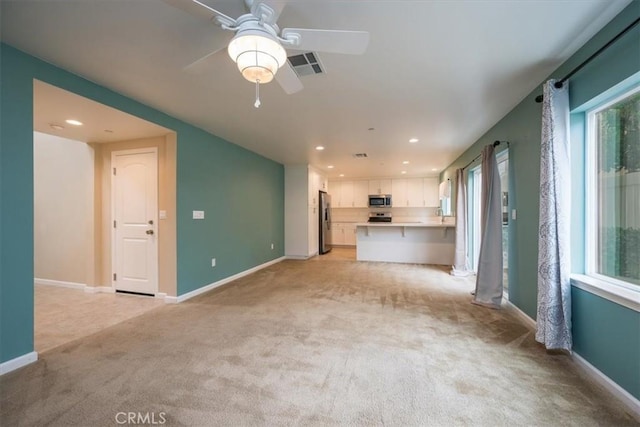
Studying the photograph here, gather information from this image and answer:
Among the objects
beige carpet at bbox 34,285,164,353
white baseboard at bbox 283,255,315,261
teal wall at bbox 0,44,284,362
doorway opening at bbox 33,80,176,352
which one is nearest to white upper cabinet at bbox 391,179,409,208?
white baseboard at bbox 283,255,315,261

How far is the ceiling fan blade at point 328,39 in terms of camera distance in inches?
56.2

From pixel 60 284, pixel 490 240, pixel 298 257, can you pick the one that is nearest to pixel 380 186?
pixel 298 257

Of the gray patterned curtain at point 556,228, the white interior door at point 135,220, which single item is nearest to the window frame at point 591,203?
the gray patterned curtain at point 556,228

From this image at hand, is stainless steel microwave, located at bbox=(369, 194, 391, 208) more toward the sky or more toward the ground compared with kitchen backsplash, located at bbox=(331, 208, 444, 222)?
more toward the sky

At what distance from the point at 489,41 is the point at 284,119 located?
7.65 ft

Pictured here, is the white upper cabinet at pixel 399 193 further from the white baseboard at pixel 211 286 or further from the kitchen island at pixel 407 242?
the white baseboard at pixel 211 286

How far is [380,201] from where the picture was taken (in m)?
8.74

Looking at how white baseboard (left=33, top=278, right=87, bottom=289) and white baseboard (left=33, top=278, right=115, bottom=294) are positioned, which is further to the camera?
white baseboard (left=33, top=278, right=87, bottom=289)

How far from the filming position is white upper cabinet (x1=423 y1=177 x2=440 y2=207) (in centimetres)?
853

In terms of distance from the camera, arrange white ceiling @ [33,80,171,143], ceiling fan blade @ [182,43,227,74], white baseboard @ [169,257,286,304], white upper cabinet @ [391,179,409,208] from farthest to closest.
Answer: white upper cabinet @ [391,179,409,208] < white baseboard @ [169,257,286,304] < white ceiling @ [33,80,171,143] < ceiling fan blade @ [182,43,227,74]

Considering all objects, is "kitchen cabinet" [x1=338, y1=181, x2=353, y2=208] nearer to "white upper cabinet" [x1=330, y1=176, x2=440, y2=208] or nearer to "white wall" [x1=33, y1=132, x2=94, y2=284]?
"white upper cabinet" [x1=330, y1=176, x2=440, y2=208]

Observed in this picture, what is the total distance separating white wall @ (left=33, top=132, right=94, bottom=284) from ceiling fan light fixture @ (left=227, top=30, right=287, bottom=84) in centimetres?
391

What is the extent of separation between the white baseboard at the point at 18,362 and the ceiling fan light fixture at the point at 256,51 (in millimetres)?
2711

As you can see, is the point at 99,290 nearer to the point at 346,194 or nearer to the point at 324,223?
the point at 324,223
